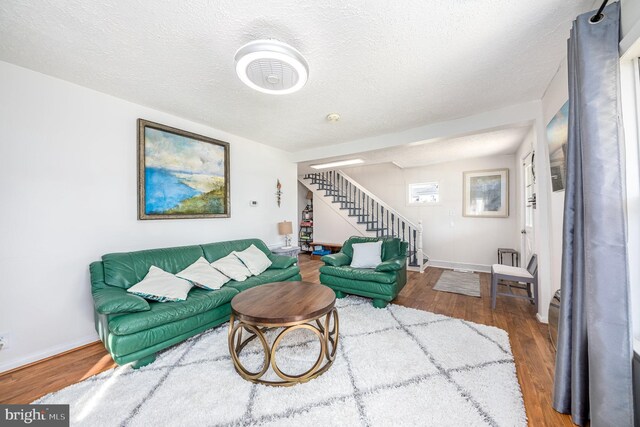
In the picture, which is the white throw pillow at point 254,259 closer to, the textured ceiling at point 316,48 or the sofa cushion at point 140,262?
the sofa cushion at point 140,262

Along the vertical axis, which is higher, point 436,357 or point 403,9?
point 403,9

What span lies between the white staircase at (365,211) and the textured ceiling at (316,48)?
2966 millimetres

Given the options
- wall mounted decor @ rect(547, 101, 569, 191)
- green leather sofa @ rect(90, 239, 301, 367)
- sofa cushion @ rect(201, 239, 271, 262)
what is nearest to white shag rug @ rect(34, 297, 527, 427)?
green leather sofa @ rect(90, 239, 301, 367)

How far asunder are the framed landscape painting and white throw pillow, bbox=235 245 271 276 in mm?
702

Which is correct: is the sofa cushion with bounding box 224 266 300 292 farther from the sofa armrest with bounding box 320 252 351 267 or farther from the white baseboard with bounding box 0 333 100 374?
the white baseboard with bounding box 0 333 100 374

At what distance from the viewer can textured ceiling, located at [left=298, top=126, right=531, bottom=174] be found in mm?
3648

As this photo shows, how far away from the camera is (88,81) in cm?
224

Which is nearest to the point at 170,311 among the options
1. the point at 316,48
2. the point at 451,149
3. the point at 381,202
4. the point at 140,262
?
the point at 140,262

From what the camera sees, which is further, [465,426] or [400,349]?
[400,349]

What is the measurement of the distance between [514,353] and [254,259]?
2860 millimetres

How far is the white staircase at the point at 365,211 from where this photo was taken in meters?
5.20

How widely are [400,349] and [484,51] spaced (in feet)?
8.22

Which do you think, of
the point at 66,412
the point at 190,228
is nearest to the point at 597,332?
the point at 66,412

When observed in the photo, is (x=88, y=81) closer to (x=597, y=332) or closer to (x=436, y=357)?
(x=436, y=357)
